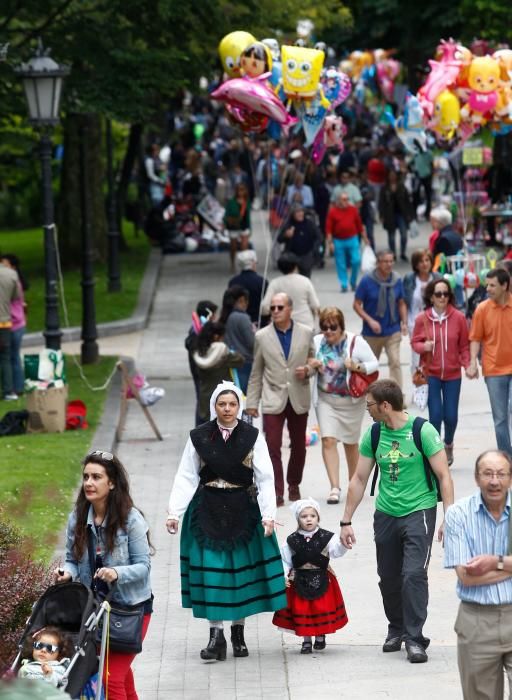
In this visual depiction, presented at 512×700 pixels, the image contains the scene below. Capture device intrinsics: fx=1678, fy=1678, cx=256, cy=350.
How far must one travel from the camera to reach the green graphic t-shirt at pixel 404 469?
9672 mm

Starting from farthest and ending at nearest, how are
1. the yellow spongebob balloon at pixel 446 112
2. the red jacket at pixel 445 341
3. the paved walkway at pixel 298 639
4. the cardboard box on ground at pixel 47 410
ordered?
the yellow spongebob balloon at pixel 446 112, the cardboard box on ground at pixel 47 410, the red jacket at pixel 445 341, the paved walkway at pixel 298 639

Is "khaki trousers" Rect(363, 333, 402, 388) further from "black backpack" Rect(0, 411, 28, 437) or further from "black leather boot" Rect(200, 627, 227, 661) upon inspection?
"black leather boot" Rect(200, 627, 227, 661)

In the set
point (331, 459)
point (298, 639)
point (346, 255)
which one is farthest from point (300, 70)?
point (298, 639)

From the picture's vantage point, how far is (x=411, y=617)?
384 inches

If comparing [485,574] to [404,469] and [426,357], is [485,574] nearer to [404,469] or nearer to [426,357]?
[404,469]

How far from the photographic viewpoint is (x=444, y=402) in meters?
15.1

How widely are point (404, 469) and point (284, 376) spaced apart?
4428 millimetres

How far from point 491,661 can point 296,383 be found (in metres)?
6.72

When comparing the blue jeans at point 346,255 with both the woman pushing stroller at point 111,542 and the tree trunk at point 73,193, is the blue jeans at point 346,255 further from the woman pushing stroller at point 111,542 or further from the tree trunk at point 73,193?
the woman pushing stroller at point 111,542

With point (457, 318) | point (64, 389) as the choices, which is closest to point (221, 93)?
point (64, 389)

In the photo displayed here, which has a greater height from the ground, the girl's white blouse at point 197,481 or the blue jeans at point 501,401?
the girl's white blouse at point 197,481

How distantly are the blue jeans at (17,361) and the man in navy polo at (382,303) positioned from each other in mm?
4577

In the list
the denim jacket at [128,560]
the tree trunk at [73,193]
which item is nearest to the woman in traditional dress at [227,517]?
the denim jacket at [128,560]

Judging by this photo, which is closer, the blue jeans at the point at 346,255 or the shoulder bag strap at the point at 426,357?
the shoulder bag strap at the point at 426,357
